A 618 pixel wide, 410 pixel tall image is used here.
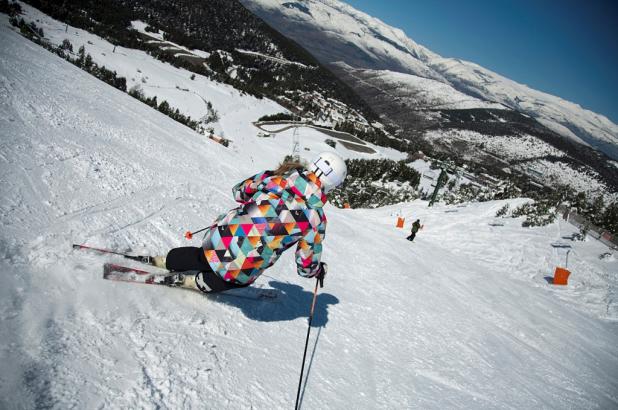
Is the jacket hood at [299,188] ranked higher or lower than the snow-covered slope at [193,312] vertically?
higher

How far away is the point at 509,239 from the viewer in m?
13.4

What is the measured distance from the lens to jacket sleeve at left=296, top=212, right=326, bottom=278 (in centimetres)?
314

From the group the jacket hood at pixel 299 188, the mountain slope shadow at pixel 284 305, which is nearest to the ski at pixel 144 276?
the mountain slope shadow at pixel 284 305

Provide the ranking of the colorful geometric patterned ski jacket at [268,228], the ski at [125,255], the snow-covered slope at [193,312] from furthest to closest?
the ski at [125,255] → the colorful geometric patterned ski jacket at [268,228] → the snow-covered slope at [193,312]

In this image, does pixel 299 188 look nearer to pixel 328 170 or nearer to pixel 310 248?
pixel 328 170

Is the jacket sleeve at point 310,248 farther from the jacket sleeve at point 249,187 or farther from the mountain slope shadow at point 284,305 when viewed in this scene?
the mountain slope shadow at point 284,305

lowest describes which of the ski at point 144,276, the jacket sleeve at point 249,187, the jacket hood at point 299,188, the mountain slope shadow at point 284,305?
the mountain slope shadow at point 284,305

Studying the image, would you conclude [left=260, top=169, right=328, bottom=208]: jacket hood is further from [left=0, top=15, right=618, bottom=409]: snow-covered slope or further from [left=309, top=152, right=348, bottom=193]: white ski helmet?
[left=0, top=15, right=618, bottom=409]: snow-covered slope

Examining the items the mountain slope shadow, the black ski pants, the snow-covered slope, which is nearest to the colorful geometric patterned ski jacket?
the black ski pants

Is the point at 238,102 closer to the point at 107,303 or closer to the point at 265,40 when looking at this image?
the point at 107,303

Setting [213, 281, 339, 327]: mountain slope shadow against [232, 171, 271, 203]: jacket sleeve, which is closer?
[232, 171, 271, 203]: jacket sleeve

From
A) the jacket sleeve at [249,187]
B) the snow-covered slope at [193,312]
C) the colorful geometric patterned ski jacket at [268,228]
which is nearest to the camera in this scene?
the snow-covered slope at [193,312]

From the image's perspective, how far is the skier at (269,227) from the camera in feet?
9.87

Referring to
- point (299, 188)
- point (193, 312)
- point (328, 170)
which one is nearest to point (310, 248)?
point (299, 188)
